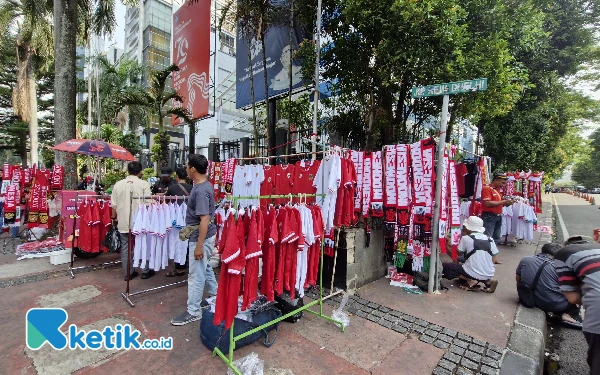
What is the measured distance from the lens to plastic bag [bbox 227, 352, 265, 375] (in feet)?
8.92

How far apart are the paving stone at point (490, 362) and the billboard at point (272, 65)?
322 inches

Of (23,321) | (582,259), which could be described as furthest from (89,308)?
(582,259)

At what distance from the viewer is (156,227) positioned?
4586 millimetres

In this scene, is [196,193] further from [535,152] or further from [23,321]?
[535,152]

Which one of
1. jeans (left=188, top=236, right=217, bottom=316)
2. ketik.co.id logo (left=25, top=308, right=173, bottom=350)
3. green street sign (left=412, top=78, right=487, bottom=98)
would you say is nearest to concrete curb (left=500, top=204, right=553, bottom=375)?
green street sign (left=412, top=78, right=487, bottom=98)

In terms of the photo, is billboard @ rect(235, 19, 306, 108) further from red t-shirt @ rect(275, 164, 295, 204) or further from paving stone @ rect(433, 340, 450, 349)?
paving stone @ rect(433, 340, 450, 349)

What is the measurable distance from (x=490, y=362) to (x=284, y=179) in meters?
3.97

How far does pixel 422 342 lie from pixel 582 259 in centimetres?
180

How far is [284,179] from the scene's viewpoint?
18.3 ft

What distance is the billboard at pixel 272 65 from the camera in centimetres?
951

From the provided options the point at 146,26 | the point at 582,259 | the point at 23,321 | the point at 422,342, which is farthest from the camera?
the point at 146,26

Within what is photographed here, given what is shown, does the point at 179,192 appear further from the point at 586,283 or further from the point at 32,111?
the point at 32,111

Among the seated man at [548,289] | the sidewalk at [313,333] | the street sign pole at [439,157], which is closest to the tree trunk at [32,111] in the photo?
the sidewalk at [313,333]

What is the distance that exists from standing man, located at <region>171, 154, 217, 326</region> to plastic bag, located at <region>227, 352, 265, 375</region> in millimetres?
1124
